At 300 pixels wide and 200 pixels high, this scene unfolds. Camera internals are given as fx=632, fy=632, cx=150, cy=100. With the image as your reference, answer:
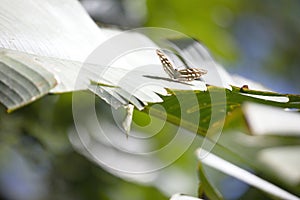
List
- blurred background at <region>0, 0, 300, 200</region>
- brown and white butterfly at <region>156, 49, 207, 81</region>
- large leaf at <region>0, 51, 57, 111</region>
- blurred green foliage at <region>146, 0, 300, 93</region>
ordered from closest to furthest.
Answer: large leaf at <region>0, 51, 57, 111</region> → brown and white butterfly at <region>156, 49, 207, 81</region> → blurred background at <region>0, 0, 300, 200</region> → blurred green foliage at <region>146, 0, 300, 93</region>

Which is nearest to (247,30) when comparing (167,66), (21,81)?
(167,66)

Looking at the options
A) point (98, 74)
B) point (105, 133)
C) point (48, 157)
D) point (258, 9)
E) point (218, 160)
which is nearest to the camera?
point (98, 74)

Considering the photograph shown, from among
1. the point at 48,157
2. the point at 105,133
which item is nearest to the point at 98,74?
the point at 105,133

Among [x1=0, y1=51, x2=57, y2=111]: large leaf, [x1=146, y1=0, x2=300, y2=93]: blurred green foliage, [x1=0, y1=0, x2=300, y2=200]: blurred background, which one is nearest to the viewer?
[x1=0, y1=51, x2=57, y2=111]: large leaf

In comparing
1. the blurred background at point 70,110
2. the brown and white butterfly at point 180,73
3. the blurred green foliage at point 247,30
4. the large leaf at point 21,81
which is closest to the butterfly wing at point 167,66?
the brown and white butterfly at point 180,73

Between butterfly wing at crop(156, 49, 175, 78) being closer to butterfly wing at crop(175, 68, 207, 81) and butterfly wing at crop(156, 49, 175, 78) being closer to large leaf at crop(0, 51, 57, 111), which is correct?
butterfly wing at crop(175, 68, 207, 81)

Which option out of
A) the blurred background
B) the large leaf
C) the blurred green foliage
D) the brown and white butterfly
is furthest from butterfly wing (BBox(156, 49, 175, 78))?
the blurred green foliage

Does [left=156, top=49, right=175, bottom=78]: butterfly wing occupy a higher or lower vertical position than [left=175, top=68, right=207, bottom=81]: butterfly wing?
higher

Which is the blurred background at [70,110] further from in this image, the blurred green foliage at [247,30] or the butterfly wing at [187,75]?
the butterfly wing at [187,75]

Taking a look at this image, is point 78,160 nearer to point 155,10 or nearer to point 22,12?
point 155,10

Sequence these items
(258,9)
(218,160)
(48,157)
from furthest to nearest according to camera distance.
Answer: (258,9), (48,157), (218,160)
